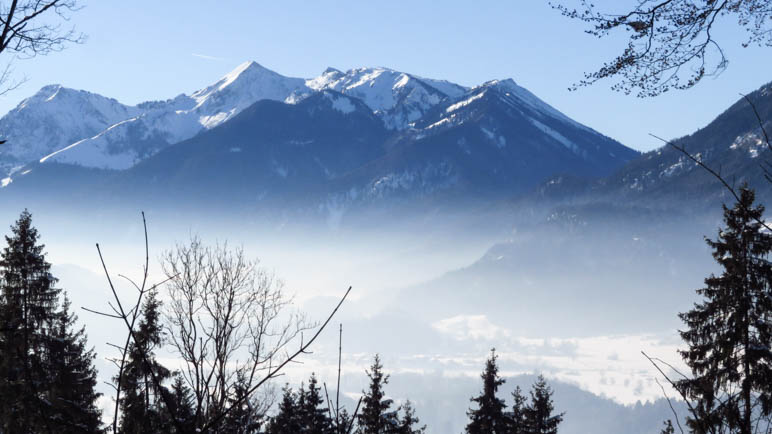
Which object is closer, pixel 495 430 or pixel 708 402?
pixel 708 402

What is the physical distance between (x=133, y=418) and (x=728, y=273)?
635 inches

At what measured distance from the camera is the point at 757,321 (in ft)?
53.5

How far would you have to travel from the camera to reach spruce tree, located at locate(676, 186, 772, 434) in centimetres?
1619

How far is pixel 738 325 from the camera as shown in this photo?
1652 cm

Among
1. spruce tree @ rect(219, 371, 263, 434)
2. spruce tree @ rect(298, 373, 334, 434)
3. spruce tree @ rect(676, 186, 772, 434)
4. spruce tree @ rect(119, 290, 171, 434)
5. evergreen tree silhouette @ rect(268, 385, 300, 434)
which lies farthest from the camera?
spruce tree @ rect(298, 373, 334, 434)

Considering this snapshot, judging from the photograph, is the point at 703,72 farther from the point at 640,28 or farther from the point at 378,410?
the point at 378,410

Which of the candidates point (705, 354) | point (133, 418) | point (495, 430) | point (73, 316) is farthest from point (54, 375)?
point (705, 354)

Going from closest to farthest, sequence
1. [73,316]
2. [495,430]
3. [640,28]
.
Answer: [640,28], [73,316], [495,430]

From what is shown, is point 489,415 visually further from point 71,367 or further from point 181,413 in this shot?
point 181,413

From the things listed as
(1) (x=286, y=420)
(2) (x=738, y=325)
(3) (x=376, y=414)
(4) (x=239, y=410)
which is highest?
(2) (x=738, y=325)

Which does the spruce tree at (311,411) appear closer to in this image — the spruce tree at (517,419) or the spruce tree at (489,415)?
the spruce tree at (489,415)

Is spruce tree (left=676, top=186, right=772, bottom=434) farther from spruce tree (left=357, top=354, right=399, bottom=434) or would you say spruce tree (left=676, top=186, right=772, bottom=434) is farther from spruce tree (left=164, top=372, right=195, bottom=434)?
spruce tree (left=164, top=372, right=195, bottom=434)

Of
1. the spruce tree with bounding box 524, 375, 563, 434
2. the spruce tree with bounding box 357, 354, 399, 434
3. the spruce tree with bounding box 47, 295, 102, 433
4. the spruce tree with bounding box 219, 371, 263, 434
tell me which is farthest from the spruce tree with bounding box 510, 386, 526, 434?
the spruce tree with bounding box 47, 295, 102, 433

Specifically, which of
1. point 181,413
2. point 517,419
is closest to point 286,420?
point 517,419
